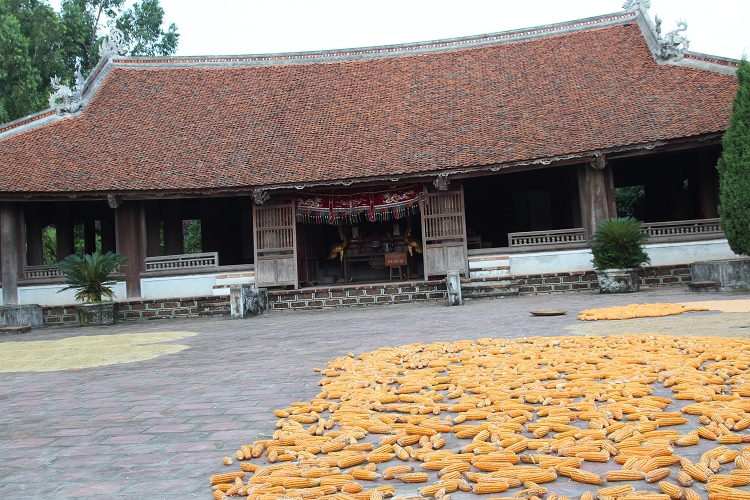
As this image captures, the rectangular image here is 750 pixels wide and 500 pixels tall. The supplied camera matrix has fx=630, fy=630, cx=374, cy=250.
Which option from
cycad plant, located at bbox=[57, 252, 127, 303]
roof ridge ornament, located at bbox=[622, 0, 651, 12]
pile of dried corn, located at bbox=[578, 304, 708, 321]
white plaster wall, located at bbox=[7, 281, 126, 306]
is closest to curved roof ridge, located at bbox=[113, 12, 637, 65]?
roof ridge ornament, located at bbox=[622, 0, 651, 12]

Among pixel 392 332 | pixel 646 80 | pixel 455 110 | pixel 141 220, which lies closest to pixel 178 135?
pixel 141 220

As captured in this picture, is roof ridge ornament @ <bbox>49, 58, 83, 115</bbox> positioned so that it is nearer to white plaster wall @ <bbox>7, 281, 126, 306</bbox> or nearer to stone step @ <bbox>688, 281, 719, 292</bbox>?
white plaster wall @ <bbox>7, 281, 126, 306</bbox>

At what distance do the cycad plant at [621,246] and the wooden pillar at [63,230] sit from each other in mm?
15500

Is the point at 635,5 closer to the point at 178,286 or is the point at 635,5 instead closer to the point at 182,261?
the point at 182,261

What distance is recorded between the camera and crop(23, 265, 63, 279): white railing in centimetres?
1603

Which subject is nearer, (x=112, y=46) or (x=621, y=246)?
(x=621, y=246)

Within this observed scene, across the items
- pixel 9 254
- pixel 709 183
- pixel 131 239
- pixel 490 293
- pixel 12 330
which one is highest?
pixel 709 183

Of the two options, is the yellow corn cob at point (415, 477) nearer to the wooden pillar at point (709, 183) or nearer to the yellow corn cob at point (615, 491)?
the yellow corn cob at point (615, 491)

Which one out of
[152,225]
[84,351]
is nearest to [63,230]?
[152,225]

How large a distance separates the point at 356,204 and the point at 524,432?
13.2m

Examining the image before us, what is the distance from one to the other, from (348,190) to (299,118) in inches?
116

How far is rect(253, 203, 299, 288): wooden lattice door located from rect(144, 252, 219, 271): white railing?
1.27 m

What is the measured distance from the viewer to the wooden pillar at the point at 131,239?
52.4ft

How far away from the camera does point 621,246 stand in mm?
13328
